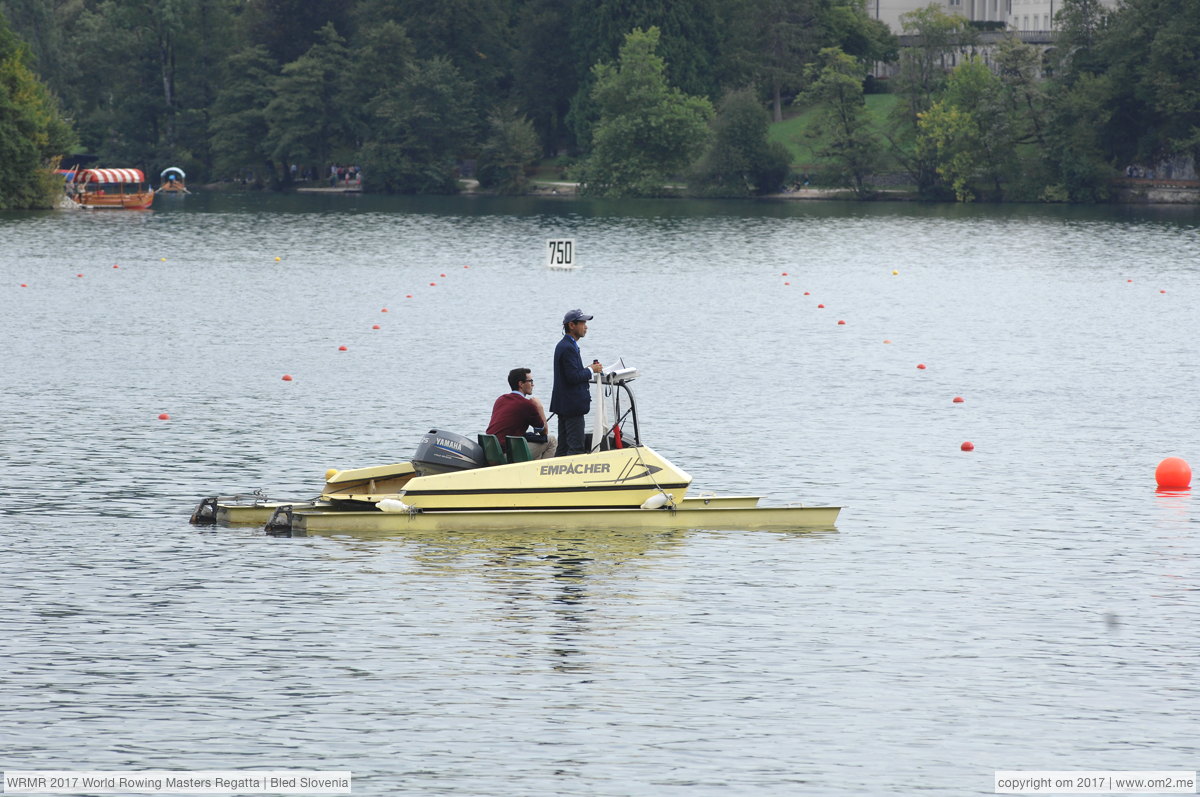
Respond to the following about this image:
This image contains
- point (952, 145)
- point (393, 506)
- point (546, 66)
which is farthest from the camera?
point (546, 66)

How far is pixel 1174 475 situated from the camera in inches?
1069

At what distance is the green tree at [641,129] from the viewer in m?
143

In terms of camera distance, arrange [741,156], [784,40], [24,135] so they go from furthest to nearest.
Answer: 1. [784,40]
2. [741,156]
3. [24,135]

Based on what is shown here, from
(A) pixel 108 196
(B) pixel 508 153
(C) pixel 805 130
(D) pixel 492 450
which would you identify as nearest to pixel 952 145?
(C) pixel 805 130

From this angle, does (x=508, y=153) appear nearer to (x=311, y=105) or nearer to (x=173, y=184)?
(x=311, y=105)

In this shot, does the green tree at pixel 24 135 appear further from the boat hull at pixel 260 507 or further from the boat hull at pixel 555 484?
the boat hull at pixel 555 484

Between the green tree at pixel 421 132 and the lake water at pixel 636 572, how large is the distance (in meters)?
99.5

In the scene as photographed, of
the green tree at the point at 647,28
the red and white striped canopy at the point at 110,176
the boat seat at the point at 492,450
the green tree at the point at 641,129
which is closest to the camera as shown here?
the boat seat at the point at 492,450

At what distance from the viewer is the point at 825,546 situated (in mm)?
22938

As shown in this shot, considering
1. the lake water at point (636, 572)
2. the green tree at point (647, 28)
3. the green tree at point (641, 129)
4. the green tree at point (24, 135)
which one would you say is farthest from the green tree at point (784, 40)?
the lake water at point (636, 572)

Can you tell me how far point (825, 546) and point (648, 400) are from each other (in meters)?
14.2

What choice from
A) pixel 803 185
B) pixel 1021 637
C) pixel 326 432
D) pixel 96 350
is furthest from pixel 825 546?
pixel 803 185

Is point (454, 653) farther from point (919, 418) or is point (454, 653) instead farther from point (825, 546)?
point (919, 418)

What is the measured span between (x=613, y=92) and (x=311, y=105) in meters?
27.0
